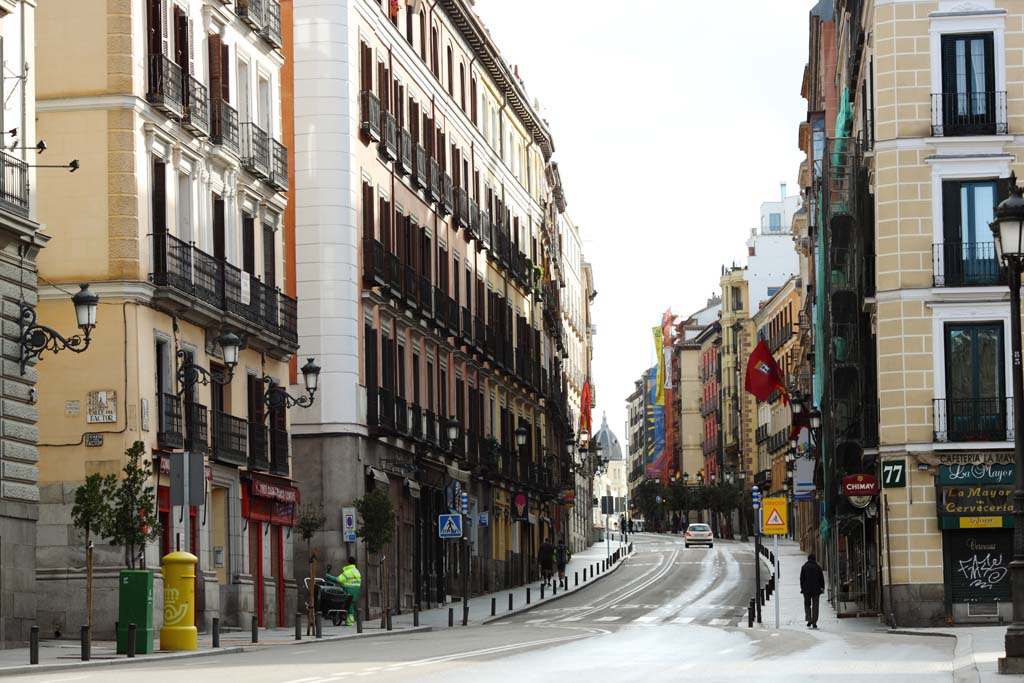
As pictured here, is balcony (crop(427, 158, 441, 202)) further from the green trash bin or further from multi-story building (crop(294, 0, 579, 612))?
the green trash bin

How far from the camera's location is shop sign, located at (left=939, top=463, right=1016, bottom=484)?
43.0 m

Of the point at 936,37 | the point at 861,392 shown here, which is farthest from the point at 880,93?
the point at 861,392

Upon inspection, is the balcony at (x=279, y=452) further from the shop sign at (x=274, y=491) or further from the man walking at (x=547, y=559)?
the man walking at (x=547, y=559)

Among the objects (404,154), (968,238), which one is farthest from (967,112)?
(404,154)

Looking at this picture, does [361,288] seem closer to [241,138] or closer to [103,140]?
[241,138]

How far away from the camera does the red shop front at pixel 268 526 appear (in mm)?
43784

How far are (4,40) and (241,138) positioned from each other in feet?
37.8

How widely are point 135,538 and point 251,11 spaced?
16.7 m

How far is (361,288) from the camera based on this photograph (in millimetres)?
52531

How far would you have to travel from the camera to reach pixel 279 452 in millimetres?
46312

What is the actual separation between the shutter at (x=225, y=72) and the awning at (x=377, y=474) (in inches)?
515

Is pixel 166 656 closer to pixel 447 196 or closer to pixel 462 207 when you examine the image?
pixel 447 196

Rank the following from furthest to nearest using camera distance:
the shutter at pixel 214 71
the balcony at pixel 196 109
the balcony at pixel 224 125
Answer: the shutter at pixel 214 71 → the balcony at pixel 224 125 → the balcony at pixel 196 109

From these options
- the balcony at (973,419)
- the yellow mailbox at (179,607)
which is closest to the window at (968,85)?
the balcony at (973,419)
